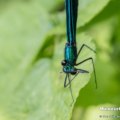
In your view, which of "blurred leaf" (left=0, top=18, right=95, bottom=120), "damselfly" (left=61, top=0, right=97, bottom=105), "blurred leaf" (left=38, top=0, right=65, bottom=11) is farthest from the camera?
"blurred leaf" (left=38, top=0, right=65, bottom=11)

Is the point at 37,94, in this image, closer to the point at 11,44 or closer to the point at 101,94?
the point at 101,94

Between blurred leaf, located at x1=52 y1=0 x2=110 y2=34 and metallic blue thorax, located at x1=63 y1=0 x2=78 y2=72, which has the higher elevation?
blurred leaf, located at x1=52 y1=0 x2=110 y2=34

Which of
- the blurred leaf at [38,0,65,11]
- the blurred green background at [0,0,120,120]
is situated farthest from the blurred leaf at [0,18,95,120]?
the blurred leaf at [38,0,65,11]

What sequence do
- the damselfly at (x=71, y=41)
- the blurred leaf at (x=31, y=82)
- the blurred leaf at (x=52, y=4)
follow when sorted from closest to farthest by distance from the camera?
the blurred leaf at (x=31, y=82)
the damselfly at (x=71, y=41)
the blurred leaf at (x=52, y=4)

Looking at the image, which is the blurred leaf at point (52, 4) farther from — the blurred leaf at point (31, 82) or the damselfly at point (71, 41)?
the damselfly at point (71, 41)

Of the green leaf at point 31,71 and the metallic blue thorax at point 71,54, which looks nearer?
the green leaf at point 31,71

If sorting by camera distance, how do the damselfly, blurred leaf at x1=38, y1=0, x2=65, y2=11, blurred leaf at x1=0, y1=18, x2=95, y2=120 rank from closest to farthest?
blurred leaf at x1=0, y1=18, x2=95, y2=120 < the damselfly < blurred leaf at x1=38, y1=0, x2=65, y2=11

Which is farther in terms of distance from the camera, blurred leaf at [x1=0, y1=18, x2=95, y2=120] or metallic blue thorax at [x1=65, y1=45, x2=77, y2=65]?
metallic blue thorax at [x1=65, y1=45, x2=77, y2=65]

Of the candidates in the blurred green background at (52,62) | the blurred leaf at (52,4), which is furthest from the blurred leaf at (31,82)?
the blurred leaf at (52,4)

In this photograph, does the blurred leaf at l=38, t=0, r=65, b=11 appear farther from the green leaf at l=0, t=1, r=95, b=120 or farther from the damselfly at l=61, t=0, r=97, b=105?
the damselfly at l=61, t=0, r=97, b=105
